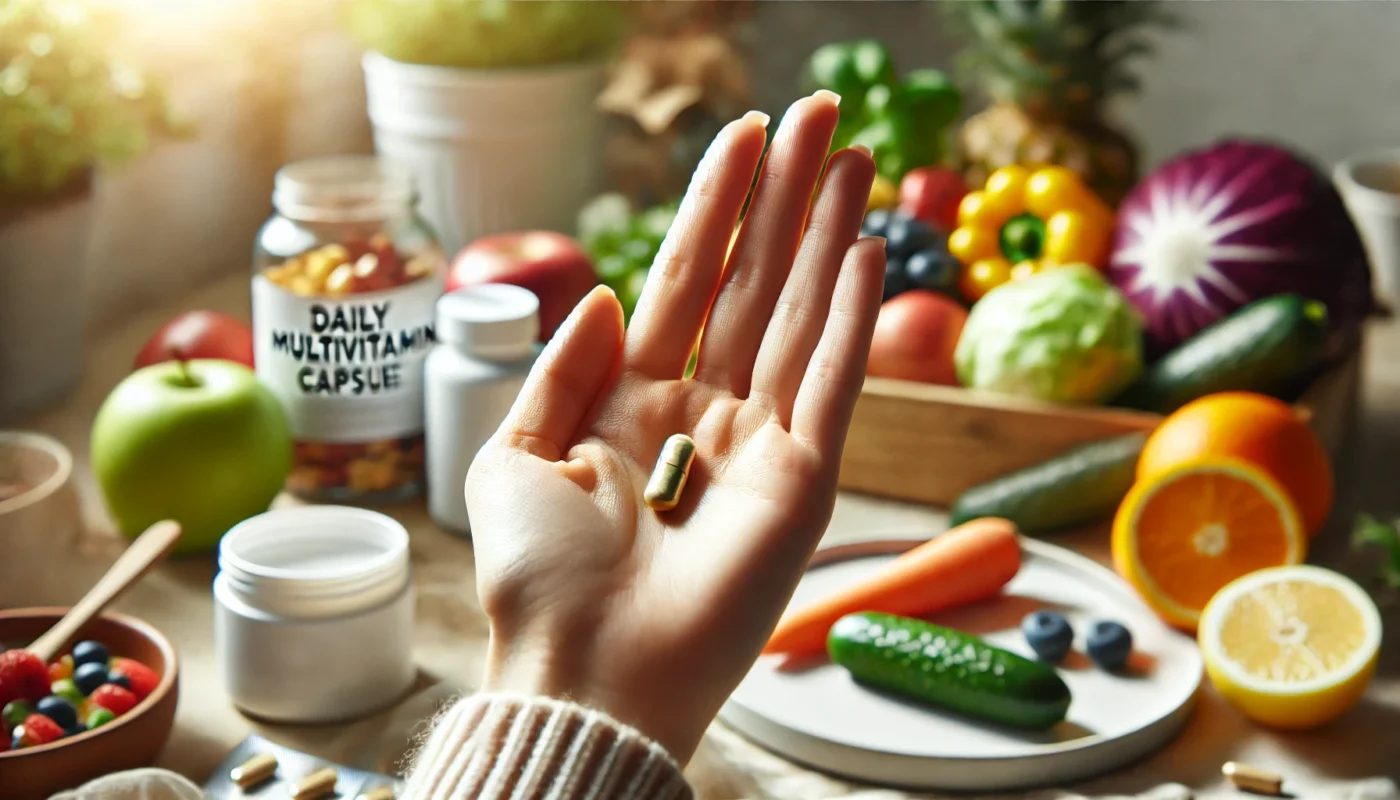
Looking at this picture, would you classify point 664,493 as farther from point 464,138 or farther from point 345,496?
point 464,138

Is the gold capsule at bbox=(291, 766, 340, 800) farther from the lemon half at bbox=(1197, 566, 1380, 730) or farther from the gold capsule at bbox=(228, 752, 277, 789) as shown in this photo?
the lemon half at bbox=(1197, 566, 1380, 730)

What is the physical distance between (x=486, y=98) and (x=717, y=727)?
1006mm

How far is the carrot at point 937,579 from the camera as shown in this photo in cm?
118

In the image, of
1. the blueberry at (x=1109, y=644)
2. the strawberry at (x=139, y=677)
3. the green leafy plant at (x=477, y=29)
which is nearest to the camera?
the strawberry at (x=139, y=677)

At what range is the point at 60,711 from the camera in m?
0.95

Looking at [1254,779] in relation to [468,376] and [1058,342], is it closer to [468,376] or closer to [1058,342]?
[1058,342]

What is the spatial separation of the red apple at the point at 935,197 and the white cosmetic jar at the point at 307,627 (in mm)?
939

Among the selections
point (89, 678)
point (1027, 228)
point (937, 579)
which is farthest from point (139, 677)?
point (1027, 228)

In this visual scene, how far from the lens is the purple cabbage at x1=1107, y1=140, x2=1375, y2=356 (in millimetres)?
1565

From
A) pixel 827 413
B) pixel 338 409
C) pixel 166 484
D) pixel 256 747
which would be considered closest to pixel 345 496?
pixel 338 409

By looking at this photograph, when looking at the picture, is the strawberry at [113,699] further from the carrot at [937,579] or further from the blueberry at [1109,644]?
the blueberry at [1109,644]

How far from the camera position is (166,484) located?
1.29 m

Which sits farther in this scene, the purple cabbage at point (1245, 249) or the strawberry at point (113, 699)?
the purple cabbage at point (1245, 249)


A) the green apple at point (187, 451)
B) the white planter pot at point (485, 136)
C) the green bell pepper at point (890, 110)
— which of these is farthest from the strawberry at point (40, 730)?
the green bell pepper at point (890, 110)
